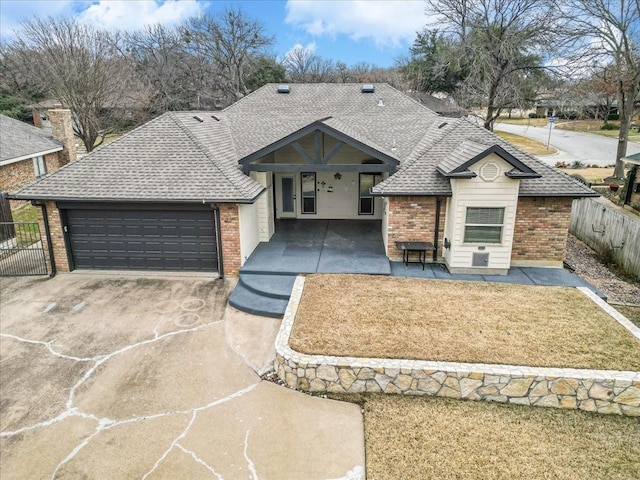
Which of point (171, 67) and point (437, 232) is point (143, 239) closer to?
point (437, 232)

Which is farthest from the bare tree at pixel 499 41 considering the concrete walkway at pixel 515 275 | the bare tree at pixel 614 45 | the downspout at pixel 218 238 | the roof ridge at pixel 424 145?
the downspout at pixel 218 238

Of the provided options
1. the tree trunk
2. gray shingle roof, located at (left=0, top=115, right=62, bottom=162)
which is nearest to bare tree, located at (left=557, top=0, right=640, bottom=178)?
the tree trunk

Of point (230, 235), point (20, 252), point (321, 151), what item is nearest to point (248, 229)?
point (230, 235)

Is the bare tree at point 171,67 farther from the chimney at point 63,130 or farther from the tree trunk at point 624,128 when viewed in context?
the tree trunk at point 624,128

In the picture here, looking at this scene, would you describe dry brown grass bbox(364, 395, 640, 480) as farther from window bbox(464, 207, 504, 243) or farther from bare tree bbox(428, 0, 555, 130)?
bare tree bbox(428, 0, 555, 130)

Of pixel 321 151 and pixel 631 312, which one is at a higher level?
pixel 321 151

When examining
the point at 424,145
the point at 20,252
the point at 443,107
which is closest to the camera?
the point at 424,145
